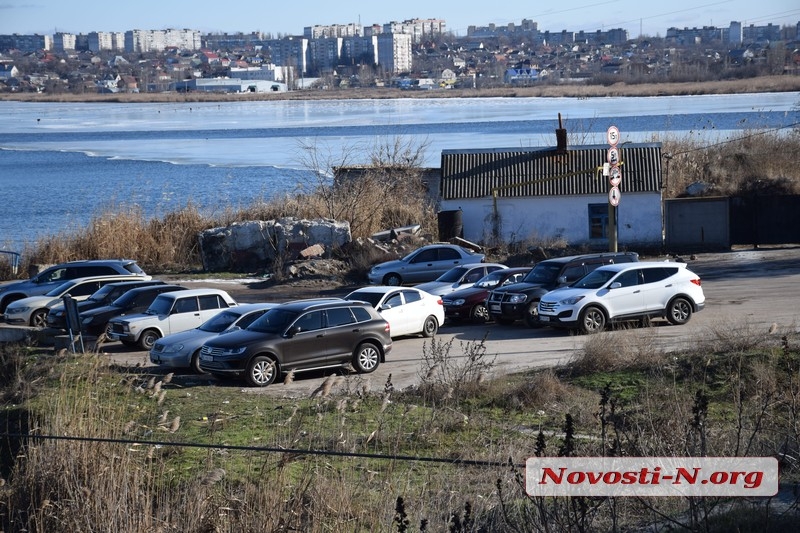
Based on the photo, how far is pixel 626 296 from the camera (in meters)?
22.8

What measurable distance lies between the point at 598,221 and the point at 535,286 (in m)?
14.8

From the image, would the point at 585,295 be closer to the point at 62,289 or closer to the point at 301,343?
the point at 301,343

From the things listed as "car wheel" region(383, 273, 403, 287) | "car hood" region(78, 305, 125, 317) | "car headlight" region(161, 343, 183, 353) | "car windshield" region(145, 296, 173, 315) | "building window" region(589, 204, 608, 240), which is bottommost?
"car headlight" region(161, 343, 183, 353)

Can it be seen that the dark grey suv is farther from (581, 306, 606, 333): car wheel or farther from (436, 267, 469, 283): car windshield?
(581, 306, 606, 333): car wheel

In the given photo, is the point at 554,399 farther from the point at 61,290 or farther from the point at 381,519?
the point at 61,290

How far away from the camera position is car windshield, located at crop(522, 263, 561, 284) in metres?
24.9

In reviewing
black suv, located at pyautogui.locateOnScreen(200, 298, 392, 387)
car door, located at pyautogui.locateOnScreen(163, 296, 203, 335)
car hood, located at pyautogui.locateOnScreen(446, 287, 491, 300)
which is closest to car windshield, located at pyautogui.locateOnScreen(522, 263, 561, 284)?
car hood, located at pyautogui.locateOnScreen(446, 287, 491, 300)

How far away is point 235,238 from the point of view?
3803 cm

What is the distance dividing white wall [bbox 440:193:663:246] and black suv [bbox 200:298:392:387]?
19.4m

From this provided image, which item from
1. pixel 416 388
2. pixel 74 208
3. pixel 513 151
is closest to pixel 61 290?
pixel 416 388

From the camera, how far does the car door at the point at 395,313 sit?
73.9 ft

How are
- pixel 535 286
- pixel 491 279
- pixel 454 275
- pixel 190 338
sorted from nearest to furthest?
pixel 190 338 < pixel 535 286 < pixel 491 279 < pixel 454 275

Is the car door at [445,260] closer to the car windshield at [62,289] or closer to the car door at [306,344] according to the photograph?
the car windshield at [62,289]

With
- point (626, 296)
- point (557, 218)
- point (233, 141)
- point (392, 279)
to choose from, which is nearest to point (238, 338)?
point (626, 296)
